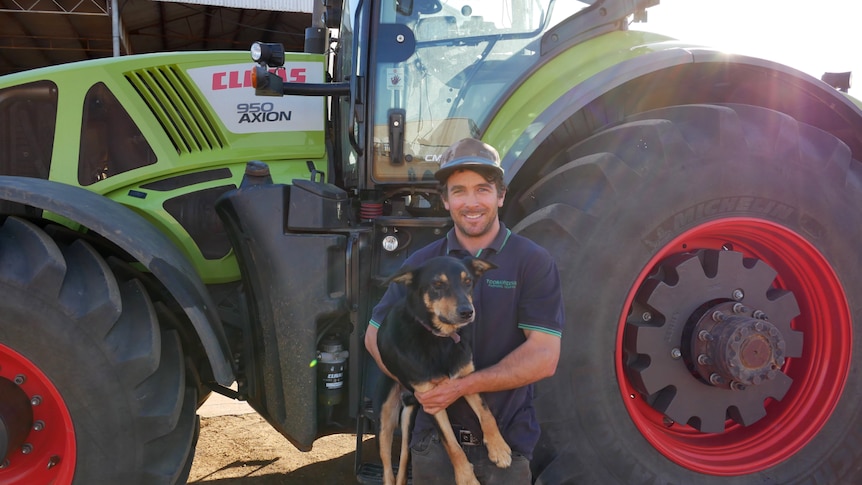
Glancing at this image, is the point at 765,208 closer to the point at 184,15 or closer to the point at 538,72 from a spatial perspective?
the point at 538,72

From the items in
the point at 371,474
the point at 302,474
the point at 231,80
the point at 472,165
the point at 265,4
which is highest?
the point at 265,4

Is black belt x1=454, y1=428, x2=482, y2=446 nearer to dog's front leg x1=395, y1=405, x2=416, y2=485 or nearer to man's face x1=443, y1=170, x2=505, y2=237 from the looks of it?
dog's front leg x1=395, y1=405, x2=416, y2=485

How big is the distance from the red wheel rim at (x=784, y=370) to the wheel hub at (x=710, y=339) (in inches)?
3.7

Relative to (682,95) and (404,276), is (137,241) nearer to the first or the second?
(404,276)

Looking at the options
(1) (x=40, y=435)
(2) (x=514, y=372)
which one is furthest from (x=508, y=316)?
(1) (x=40, y=435)

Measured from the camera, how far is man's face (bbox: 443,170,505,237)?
2.09m

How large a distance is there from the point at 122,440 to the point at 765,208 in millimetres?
2743

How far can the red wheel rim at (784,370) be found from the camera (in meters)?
2.68

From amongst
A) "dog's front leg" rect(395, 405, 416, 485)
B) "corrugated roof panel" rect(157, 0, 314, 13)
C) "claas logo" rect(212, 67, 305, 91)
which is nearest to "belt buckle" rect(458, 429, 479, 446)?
"dog's front leg" rect(395, 405, 416, 485)

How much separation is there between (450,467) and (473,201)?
2.93 ft

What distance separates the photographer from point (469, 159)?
2088mm

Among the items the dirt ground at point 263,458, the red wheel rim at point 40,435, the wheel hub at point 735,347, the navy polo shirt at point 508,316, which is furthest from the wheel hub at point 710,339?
the red wheel rim at point 40,435

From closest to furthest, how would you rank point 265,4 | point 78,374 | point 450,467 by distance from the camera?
point 450,467 < point 78,374 < point 265,4

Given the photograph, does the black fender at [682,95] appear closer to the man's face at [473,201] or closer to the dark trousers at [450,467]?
the man's face at [473,201]
